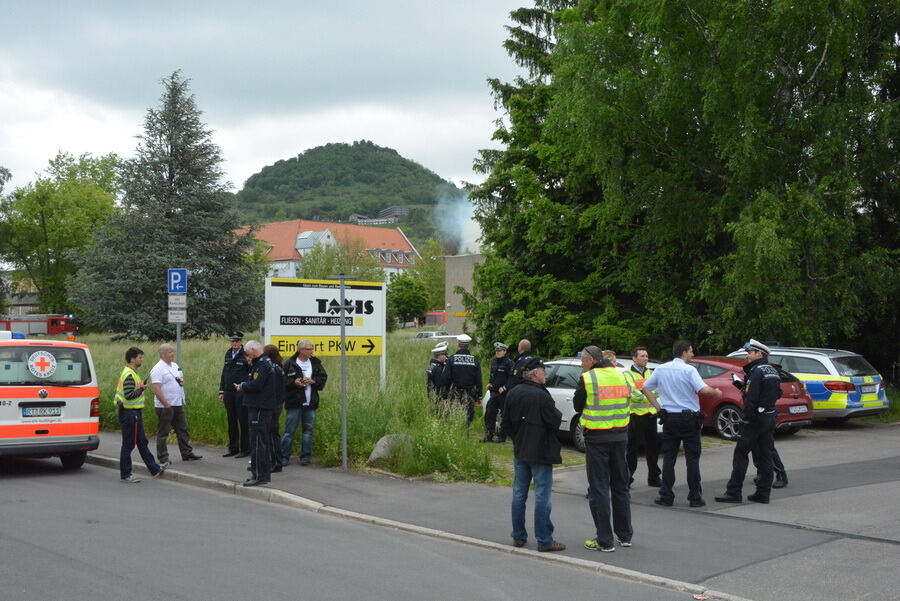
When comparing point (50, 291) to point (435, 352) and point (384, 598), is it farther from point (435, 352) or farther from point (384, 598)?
point (384, 598)

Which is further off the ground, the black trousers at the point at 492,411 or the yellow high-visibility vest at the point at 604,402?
the yellow high-visibility vest at the point at 604,402

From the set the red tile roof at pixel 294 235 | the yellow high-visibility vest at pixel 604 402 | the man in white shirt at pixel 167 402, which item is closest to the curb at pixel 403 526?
the man in white shirt at pixel 167 402

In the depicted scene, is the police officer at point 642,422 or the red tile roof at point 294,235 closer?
the police officer at point 642,422

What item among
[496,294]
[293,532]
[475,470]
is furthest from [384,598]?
[496,294]

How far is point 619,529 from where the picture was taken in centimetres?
773

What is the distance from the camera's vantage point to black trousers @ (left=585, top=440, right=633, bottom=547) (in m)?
7.52

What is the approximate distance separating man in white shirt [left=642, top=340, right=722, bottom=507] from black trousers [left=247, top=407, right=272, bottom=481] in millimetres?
4861

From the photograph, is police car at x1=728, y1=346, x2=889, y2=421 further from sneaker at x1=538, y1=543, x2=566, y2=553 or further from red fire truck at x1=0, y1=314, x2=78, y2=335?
red fire truck at x1=0, y1=314, x2=78, y2=335

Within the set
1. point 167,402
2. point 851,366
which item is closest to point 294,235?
point 851,366

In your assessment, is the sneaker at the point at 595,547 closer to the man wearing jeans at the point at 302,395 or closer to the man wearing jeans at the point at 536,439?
the man wearing jeans at the point at 536,439

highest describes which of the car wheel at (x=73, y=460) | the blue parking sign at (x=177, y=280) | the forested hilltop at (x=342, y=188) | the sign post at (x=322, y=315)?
the forested hilltop at (x=342, y=188)

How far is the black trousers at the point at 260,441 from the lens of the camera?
34.8 feet

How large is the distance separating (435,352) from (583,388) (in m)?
7.52

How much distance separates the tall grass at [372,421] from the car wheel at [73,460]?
8.09 ft
